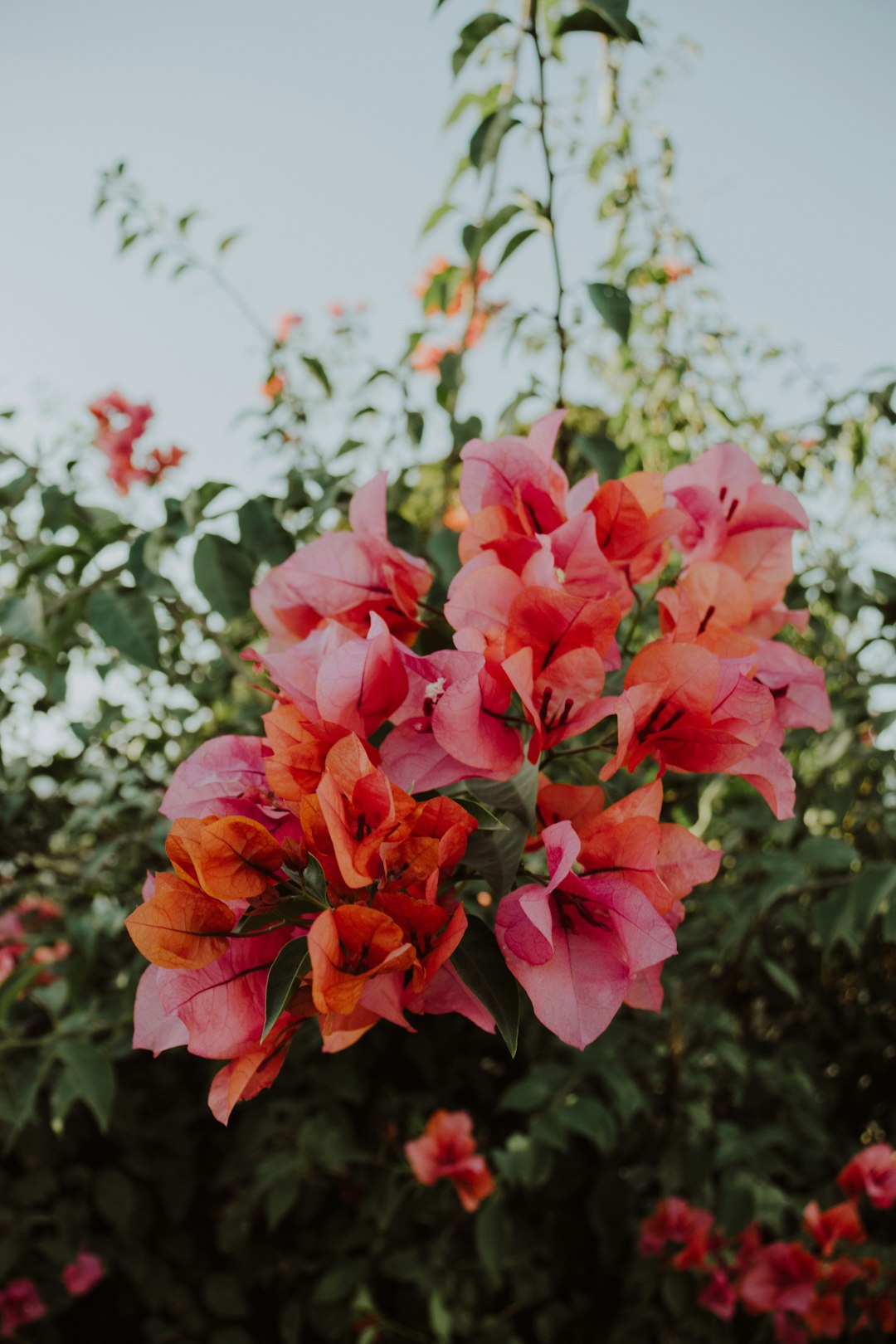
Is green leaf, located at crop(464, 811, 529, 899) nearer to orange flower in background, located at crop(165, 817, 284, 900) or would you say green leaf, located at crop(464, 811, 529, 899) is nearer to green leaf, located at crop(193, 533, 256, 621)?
orange flower in background, located at crop(165, 817, 284, 900)

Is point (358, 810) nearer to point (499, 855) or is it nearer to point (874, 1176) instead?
point (499, 855)

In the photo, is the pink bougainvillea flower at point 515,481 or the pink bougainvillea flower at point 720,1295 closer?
the pink bougainvillea flower at point 515,481

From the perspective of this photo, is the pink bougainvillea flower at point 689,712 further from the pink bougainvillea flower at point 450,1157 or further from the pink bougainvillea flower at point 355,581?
the pink bougainvillea flower at point 450,1157

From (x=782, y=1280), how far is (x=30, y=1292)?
46.6 inches

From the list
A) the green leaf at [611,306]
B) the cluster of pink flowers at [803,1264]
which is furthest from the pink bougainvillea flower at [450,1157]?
the green leaf at [611,306]

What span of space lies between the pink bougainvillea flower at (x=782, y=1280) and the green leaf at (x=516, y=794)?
3.88ft

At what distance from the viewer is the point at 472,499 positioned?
19.7 inches

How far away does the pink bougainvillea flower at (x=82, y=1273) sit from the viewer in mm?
1444

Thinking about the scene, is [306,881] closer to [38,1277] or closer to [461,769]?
[461,769]

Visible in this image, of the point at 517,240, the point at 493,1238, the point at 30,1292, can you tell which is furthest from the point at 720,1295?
the point at 517,240

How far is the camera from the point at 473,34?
727 mm

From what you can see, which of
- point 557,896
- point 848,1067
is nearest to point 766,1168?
point 848,1067

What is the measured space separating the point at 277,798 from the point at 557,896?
131 mm

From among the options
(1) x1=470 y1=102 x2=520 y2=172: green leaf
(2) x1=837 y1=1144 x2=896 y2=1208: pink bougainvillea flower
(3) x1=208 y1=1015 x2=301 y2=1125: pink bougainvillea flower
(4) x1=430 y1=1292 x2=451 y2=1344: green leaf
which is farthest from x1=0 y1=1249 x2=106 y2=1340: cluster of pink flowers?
(1) x1=470 y1=102 x2=520 y2=172: green leaf
